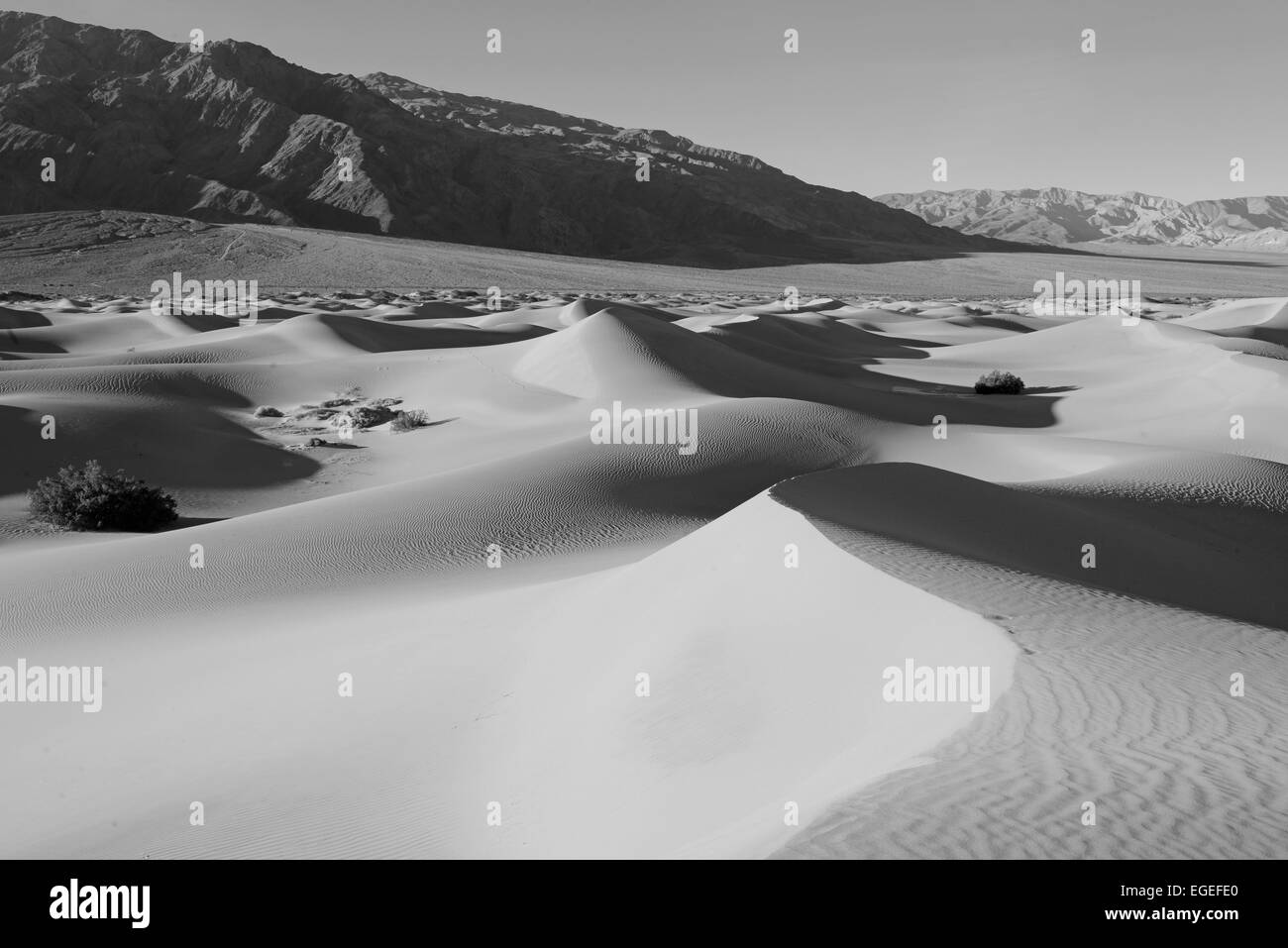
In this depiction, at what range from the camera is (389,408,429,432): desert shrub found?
19.4 metres

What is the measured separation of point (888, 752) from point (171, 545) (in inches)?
342

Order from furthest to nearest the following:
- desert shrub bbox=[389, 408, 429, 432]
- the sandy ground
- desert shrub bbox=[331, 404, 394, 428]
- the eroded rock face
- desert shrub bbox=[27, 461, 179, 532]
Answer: the eroded rock face → the sandy ground → desert shrub bbox=[331, 404, 394, 428] → desert shrub bbox=[389, 408, 429, 432] → desert shrub bbox=[27, 461, 179, 532]

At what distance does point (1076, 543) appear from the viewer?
31.1 feet

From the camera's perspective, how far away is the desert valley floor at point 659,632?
379 cm

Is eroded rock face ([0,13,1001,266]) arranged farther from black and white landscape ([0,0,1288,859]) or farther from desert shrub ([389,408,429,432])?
desert shrub ([389,408,429,432])

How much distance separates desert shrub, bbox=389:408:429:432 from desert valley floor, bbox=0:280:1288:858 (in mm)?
495

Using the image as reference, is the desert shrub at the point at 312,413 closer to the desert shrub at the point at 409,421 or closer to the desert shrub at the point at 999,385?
the desert shrub at the point at 409,421

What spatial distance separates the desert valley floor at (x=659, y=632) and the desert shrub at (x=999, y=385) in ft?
9.85

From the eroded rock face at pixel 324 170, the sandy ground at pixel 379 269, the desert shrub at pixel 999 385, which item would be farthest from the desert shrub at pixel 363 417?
the eroded rock face at pixel 324 170

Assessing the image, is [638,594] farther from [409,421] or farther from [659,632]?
[409,421]

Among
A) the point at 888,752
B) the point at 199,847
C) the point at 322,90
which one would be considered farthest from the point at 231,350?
the point at 322,90

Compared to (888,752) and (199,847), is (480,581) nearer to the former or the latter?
(199,847)

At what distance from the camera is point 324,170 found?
331ft

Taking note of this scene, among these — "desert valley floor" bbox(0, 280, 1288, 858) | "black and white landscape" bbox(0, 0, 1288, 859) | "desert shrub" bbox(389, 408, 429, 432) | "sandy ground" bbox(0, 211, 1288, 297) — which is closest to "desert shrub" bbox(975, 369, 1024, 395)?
"black and white landscape" bbox(0, 0, 1288, 859)
